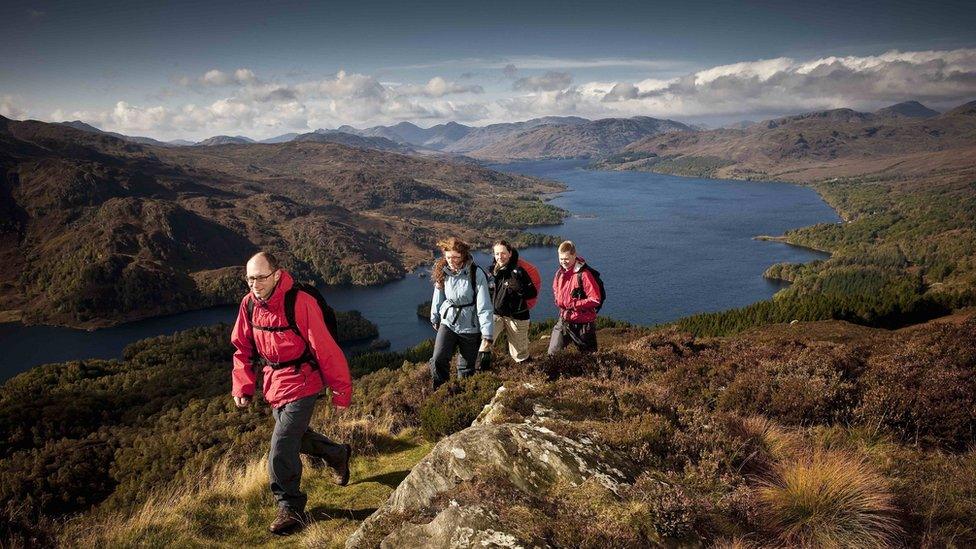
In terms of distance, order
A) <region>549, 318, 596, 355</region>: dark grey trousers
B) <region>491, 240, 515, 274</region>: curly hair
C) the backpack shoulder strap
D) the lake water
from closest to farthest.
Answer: the backpack shoulder strap → <region>491, 240, 515, 274</region>: curly hair → <region>549, 318, 596, 355</region>: dark grey trousers → the lake water

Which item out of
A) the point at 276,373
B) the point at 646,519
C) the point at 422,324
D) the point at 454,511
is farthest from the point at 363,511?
the point at 422,324

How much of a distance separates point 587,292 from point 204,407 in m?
64.0

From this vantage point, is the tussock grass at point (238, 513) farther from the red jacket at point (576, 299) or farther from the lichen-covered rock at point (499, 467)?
the red jacket at point (576, 299)

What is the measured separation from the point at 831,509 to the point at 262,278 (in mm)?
6148

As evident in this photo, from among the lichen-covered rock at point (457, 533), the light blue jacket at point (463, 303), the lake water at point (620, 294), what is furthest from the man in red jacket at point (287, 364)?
the lake water at point (620, 294)

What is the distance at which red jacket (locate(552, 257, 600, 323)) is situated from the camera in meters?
10.6

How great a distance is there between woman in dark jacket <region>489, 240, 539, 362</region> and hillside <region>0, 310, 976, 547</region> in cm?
70

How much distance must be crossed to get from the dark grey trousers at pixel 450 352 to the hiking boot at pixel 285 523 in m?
3.95

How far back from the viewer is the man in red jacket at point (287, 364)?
6.05m

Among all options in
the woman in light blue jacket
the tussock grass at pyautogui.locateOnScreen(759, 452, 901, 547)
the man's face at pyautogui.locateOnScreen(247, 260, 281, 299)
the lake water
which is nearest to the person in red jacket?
the woman in light blue jacket

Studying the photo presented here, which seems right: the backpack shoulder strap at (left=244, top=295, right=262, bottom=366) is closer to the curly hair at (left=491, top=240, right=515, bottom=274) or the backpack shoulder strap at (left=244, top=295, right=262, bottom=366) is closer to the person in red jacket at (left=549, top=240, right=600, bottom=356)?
the curly hair at (left=491, top=240, right=515, bottom=274)

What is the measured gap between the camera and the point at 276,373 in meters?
6.17

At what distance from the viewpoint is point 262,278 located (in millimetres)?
5875

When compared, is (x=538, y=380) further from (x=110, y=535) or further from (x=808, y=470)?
(x=110, y=535)
